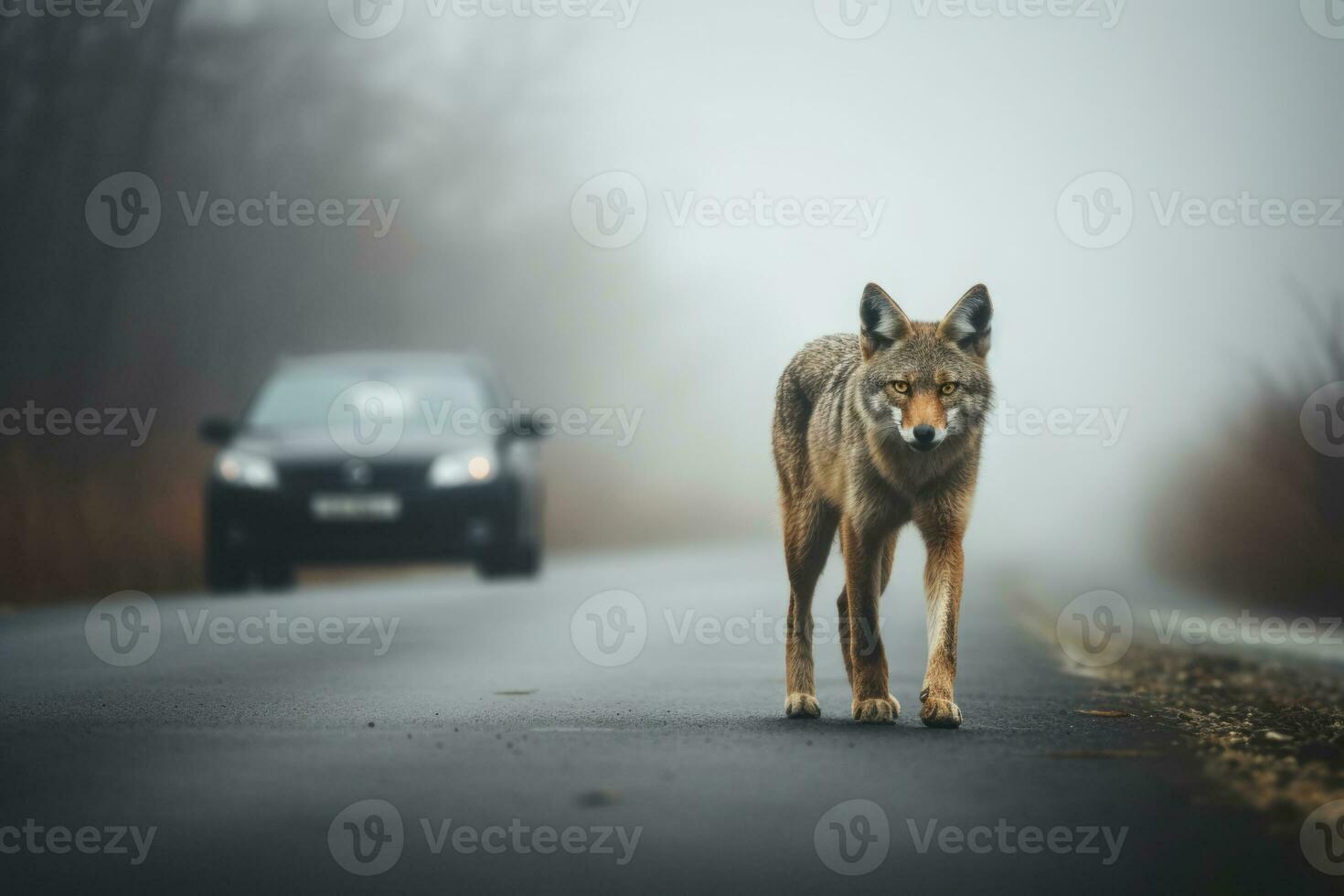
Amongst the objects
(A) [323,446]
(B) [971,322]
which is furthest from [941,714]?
(A) [323,446]

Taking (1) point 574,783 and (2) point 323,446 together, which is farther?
(2) point 323,446

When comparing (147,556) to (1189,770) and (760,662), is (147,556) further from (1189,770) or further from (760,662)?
(1189,770)

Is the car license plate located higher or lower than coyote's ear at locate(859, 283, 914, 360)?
lower

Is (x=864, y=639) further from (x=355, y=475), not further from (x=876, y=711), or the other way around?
(x=355, y=475)

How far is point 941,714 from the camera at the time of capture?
7609mm

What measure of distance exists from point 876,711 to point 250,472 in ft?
33.6

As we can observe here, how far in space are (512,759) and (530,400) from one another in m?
37.9

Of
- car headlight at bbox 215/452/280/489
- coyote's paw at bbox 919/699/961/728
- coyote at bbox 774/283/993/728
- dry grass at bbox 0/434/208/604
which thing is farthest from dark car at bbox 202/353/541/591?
coyote's paw at bbox 919/699/961/728

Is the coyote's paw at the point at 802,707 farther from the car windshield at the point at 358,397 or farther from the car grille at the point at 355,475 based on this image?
the car windshield at the point at 358,397

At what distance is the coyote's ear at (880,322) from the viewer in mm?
7965

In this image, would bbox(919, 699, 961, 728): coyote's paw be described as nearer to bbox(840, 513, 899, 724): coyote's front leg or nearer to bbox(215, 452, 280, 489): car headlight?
bbox(840, 513, 899, 724): coyote's front leg

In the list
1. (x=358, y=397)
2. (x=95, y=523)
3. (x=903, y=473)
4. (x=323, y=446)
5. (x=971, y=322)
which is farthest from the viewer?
(x=95, y=523)

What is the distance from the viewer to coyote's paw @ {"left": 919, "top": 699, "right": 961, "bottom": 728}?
761 centimetres

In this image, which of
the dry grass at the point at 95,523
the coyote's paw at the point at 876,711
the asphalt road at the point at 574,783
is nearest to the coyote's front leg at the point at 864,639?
the coyote's paw at the point at 876,711
